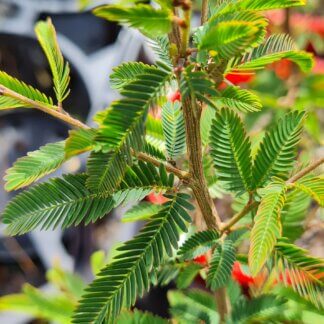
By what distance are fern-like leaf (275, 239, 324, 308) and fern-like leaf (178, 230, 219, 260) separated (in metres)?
0.08

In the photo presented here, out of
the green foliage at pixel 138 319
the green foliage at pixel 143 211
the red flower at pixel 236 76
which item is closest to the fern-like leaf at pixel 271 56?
the red flower at pixel 236 76

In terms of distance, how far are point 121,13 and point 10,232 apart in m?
0.24

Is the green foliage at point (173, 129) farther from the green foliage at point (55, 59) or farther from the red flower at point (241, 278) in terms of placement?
the red flower at point (241, 278)

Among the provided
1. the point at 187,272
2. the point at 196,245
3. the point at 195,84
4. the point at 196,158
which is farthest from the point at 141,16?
the point at 187,272

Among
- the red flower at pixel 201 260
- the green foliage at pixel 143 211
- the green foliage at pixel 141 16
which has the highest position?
the green foliage at pixel 141 16

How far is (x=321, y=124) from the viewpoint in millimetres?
1784

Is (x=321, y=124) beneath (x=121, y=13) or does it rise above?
above

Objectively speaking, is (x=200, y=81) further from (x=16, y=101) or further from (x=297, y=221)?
(x=297, y=221)

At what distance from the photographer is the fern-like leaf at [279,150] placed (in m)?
0.56

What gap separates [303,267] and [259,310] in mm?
188

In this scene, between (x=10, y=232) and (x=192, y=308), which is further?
(x=192, y=308)

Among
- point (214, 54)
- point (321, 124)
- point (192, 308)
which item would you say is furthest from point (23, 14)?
point (214, 54)

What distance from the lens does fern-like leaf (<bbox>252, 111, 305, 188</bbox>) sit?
1.85 ft

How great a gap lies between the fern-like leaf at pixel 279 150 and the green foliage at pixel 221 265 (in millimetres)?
89
